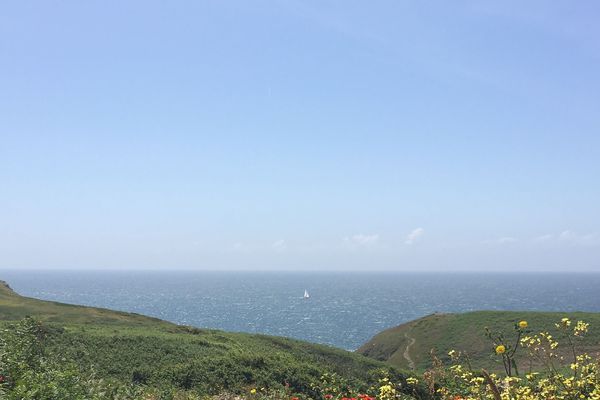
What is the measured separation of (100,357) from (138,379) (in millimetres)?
4585

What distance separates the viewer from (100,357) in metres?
24.9

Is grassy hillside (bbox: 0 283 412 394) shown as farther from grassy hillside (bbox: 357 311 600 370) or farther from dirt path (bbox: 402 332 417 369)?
grassy hillside (bbox: 357 311 600 370)

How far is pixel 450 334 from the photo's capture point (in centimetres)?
6581

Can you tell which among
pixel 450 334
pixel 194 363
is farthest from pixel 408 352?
pixel 194 363

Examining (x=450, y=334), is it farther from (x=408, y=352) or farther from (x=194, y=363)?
(x=194, y=363)

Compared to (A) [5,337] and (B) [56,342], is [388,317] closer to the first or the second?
(B) [56,342]

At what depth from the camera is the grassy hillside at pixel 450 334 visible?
58656mm

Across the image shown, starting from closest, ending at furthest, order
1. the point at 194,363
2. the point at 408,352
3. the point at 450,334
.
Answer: the point at 194,363
the point at 408,352
the point at 450,334

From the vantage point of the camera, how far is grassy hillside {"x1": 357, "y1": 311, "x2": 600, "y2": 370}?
5866 centimetres

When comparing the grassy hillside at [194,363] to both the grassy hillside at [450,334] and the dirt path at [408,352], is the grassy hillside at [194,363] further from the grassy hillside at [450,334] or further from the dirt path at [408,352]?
the grassy hillside at [450,334]

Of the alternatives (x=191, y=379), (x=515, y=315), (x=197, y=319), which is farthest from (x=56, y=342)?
(x=197, y=319)

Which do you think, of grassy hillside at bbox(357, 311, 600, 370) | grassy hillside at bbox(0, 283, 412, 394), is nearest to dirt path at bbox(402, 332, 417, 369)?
grassy hillside at bbox(357, 311, 600, 370)

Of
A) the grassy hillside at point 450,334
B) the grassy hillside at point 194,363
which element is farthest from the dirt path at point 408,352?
the grassy hillside at point 194,363

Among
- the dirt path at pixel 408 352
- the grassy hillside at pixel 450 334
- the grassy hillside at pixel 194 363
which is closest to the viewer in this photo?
the grassy hillside at pixel 194 363
